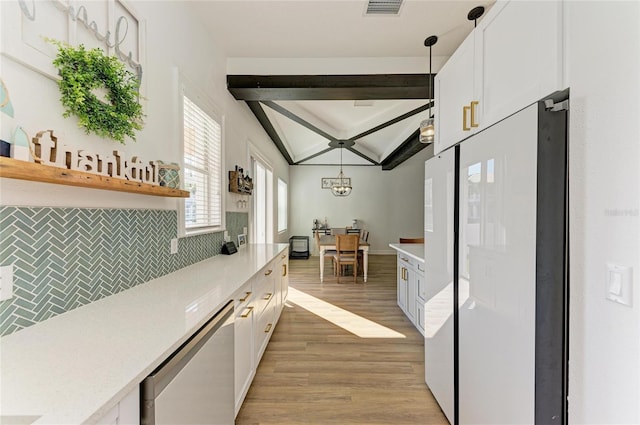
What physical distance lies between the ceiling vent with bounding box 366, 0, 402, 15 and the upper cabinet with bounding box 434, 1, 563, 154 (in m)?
0.76

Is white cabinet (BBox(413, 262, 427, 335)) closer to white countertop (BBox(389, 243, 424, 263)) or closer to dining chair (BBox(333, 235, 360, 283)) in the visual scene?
white countertop (BBox(389, 243, 424, 263))

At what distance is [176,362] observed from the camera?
0.91m

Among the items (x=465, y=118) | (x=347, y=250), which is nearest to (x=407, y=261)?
(x=347, y=250)

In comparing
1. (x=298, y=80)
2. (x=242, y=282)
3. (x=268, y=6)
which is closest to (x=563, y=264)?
(x=242, y=282)

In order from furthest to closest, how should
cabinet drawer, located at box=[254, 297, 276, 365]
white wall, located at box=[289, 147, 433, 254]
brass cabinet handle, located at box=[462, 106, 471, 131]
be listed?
white wall, located at box=[289, 147, 433, 254] < cabinet drawer, located at box=[254, 297, 276, 365] < brass cabinet handle, located at box=[462, 106, 471, 131]

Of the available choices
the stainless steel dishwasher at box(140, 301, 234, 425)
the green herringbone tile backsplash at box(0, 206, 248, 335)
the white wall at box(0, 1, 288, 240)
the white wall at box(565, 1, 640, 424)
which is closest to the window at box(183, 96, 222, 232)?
the white wall at box(0, 1, 288, 240)

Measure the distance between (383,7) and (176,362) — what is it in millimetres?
2641

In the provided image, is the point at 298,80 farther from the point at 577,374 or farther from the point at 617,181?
the point at 577,374

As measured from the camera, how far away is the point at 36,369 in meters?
0.74

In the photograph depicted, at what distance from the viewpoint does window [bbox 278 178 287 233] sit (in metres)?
7.34

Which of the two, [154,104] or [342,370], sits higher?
[154,104]

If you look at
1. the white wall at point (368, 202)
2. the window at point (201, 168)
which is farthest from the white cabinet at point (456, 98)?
the white wall at point (368, 202)

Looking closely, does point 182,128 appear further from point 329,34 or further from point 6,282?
point 329,34

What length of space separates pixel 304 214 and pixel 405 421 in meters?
7.28
